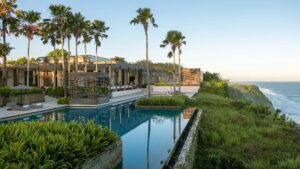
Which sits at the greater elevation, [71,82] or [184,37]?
[184,37]

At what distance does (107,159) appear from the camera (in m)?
8.19

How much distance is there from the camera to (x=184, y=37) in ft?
136

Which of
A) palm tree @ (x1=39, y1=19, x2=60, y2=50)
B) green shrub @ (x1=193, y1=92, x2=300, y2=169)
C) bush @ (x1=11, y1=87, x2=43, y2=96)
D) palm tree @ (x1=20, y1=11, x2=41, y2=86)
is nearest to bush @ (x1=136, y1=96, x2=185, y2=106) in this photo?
green shrub @ (x1=193, y1=92, x2=300, y2=169)

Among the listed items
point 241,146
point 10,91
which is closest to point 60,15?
point 10,91

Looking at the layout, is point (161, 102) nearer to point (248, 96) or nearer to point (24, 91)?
point (24, 91)

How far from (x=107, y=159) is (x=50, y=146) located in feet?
6.97

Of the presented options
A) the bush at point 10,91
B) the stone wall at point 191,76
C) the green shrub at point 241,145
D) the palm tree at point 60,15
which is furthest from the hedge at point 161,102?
the stone wall at point 191,76

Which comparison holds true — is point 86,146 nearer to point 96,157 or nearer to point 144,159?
point 96,157

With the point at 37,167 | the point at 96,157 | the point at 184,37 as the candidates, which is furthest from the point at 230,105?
the point at 37,167

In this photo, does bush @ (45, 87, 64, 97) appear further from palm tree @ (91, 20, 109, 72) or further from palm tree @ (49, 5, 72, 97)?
palm tree @ (91, 20, 109, 72)

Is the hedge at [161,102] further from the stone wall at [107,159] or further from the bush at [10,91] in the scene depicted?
the stone wall at [107,159]

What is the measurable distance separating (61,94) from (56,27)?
23.7ft

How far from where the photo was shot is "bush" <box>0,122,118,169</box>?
→ 5895mm

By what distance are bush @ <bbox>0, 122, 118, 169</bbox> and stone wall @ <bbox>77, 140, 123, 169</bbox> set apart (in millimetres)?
121
